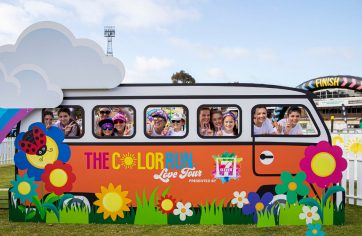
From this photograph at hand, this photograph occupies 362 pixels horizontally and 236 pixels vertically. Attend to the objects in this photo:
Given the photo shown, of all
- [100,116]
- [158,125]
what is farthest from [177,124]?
[100,116]

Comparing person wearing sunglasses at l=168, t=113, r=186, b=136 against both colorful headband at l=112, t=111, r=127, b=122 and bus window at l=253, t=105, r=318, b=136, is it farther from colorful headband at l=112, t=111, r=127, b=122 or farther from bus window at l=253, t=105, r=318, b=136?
bus window at l=253, t=105, r=318, b=136

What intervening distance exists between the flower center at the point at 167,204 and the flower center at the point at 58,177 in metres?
1.76

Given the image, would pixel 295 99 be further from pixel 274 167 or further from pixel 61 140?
pixel 61 140

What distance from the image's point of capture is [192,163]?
22.7 feet

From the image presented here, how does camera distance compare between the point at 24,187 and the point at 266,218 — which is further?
the point at 24,187

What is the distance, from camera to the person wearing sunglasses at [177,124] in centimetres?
695

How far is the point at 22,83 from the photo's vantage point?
271 inches

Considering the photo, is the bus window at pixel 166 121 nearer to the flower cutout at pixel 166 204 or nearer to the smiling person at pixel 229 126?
the smiling person at pixel 229 126

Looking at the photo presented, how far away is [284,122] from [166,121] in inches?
82.1

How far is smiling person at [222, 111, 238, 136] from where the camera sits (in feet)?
22.7

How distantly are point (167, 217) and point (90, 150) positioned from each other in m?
1.79

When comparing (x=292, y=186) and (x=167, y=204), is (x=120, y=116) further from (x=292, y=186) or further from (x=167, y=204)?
(x=292, y=186)

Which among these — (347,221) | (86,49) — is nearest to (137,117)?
(86,49)

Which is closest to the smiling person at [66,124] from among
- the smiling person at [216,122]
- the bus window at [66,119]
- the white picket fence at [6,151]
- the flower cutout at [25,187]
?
the bus window at [66,119]
